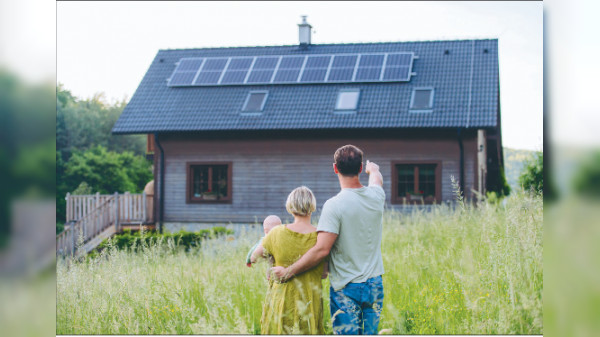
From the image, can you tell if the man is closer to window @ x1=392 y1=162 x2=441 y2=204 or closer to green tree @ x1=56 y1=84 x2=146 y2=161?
window @ x1=392 y1=162 x2=441 y2=204

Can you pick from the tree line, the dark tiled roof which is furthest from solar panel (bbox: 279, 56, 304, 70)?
the tree line

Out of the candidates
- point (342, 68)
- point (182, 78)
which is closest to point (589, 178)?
point (342, 68)

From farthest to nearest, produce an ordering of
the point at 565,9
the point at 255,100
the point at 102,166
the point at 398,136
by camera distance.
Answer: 1. the point at 102,166
2. the point at 255,100
3. the point at 398,136
4. the point at 565,9

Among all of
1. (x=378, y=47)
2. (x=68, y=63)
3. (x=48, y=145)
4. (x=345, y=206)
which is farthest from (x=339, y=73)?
(x=68, y=63)

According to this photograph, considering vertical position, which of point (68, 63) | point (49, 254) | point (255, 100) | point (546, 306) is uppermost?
point (68, 63)

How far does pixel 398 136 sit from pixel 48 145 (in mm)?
15070

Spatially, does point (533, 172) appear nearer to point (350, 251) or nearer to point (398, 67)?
point (398, 67)

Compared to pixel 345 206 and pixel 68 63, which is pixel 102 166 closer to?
pixel 68 63

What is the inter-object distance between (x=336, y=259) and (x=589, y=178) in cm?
196

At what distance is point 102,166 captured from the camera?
1229 inches

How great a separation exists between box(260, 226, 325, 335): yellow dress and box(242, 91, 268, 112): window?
14314 mm

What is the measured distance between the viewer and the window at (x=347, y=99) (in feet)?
57.5

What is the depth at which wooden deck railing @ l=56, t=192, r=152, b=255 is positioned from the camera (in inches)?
675

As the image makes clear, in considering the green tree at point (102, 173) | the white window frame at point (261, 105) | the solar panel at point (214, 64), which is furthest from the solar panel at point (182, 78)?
the green tree at point (102, 173)
